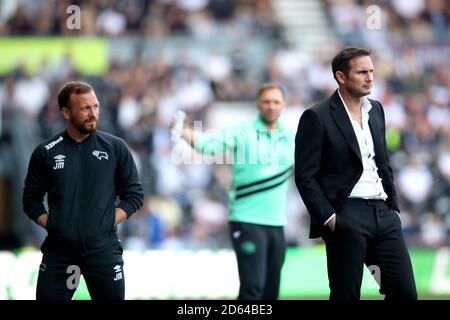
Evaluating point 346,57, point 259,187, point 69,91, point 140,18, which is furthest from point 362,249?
point 140,18

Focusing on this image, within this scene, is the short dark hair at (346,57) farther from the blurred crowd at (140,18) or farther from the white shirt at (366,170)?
the blurred crowd at (140,18)

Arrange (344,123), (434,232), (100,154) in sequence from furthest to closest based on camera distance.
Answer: (434,232) → (100,154) → (344,123)

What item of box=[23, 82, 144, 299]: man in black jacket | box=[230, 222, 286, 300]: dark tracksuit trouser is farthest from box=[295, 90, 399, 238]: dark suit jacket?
box=[230, 222, 286, 300]: dark tracksuit trouser

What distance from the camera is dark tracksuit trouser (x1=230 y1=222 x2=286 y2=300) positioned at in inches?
444

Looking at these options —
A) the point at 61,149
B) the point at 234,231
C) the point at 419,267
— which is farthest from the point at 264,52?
the point at 61,149

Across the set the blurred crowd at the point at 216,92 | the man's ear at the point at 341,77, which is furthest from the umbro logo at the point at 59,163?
the blurred crowd at the point at 216,92

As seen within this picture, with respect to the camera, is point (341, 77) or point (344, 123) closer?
point (344, 123)

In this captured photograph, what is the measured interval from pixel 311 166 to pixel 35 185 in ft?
7.24

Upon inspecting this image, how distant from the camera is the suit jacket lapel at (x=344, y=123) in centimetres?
877

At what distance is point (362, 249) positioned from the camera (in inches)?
343

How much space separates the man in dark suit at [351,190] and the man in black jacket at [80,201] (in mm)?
1495

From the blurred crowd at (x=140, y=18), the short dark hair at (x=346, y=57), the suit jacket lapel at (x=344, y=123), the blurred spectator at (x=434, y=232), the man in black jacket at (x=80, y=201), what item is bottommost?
the blurred spectator at (x=434, y=232)

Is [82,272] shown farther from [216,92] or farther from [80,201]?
[216,92]

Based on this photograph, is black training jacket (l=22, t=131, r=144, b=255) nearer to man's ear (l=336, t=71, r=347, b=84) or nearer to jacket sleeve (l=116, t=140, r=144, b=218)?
jacket sleeve (l=116, t=140, r=144, b=218)
